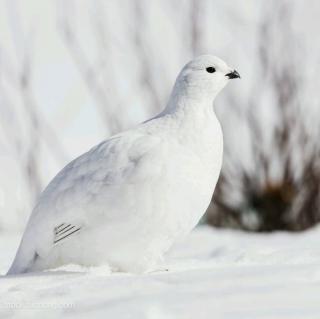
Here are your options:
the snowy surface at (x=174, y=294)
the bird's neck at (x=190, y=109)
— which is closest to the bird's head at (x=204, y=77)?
the bird's neck at (x=190, y=109)

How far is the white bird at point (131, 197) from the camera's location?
9.12 feet

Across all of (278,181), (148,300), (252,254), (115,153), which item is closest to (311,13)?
(278,181)

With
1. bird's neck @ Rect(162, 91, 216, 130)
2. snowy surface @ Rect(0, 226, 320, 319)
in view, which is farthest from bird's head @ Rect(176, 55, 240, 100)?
snowy surface @ Rect(0, 226, 320, 319)

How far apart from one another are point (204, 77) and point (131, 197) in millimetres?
515

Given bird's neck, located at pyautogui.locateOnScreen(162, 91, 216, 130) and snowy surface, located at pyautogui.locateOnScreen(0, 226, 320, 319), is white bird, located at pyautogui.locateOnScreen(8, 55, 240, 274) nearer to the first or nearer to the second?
bird's neck, located at pyautogui.locateOnScreen(162, 91, 216, 130)

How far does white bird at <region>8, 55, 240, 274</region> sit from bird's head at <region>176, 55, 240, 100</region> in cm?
6

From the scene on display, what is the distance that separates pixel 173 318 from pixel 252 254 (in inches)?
55.1

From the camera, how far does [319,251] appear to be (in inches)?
124

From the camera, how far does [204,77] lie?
3.07 meters

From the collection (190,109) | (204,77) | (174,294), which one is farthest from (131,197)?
(174,294)

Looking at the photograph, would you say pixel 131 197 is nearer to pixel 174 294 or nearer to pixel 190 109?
pixel 190 109

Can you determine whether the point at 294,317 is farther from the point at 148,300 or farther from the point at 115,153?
the point at 115,153

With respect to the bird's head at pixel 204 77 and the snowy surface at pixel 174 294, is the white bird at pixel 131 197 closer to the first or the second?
the bird's head at pixel 204 77

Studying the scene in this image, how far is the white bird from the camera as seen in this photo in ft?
9.12
